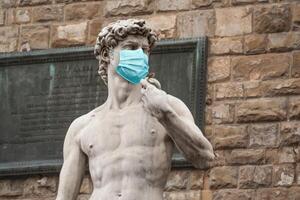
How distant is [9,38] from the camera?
1499cm

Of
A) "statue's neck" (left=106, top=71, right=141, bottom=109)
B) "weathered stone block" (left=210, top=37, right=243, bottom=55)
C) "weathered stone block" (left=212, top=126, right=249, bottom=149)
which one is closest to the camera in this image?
"statue's neck" (left=106, top=71, right=141, bottom=109)

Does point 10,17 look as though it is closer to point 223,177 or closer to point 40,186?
point 40,186

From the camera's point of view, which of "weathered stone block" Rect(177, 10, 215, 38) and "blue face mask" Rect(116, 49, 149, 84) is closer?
"blue face mask" Rect(116, 49, 149, 84)

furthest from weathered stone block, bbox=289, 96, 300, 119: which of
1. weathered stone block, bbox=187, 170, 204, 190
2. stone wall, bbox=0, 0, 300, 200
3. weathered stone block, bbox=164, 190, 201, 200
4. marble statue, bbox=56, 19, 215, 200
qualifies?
marble statue, bbox=56, 19, 215, 200

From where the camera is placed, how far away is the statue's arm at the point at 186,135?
9.45 metres

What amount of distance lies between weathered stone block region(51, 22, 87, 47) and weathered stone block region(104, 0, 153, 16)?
26cm

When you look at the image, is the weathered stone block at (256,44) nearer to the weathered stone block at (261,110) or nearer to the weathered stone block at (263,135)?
the weathered stone block at (261,110)

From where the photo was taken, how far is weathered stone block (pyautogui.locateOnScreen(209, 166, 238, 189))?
13711 mm

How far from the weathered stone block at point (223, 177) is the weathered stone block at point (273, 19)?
4.03ft

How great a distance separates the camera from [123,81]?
9883 mm

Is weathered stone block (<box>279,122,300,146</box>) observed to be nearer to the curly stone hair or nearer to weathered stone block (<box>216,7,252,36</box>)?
weathered stone block (<box>216,7,252,36</box>)

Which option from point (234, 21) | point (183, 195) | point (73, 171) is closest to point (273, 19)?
point (234, 21)

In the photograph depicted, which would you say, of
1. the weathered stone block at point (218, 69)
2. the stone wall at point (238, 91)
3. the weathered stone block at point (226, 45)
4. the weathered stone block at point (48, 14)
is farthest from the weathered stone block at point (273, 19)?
the weathered stone block at point (48, 14)

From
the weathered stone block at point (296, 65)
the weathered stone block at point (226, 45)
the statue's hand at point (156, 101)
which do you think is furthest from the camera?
the weathered stone block at point (226, 45)
